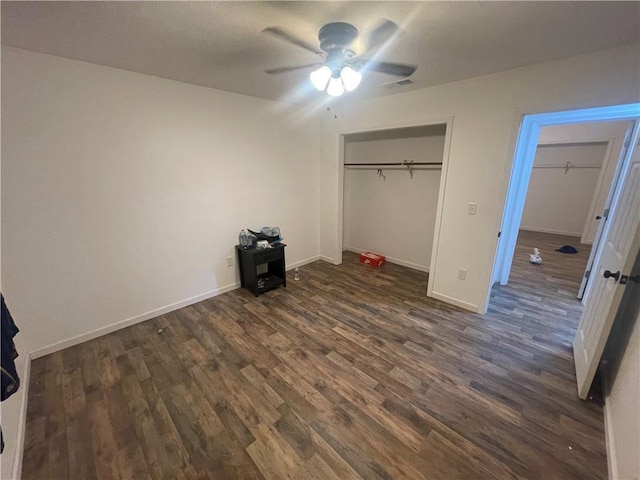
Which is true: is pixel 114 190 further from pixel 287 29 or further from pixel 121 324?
pixel 287 29

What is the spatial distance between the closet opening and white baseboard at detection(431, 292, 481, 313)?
→ 2.54 feet

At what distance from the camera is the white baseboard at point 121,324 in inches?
87.7

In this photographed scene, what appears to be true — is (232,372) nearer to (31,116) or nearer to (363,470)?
(363,470)

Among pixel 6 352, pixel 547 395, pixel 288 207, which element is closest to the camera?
pixel 6 352

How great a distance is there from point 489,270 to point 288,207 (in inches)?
104

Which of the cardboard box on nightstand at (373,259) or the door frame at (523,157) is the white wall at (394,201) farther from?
the door frame at (523,157)

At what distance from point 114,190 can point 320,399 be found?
2.50 m

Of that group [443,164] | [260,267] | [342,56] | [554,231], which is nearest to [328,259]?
[260,267]

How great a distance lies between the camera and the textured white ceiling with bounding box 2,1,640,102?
1396mm

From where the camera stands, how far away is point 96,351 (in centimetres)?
227

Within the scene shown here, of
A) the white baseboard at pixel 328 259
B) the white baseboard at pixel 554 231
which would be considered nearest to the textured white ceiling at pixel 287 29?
the white baseboard at pixel 328 259

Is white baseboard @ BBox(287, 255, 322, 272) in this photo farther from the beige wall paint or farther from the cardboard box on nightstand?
the beige wall paint

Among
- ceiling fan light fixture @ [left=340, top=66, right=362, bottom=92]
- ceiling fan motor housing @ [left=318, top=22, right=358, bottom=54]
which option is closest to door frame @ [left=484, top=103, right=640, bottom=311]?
ceiling fan light fixture @ [left=340, top=66, right=362, bottom=92]

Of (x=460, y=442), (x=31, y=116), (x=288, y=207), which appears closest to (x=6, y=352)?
(x=31, y=116)
